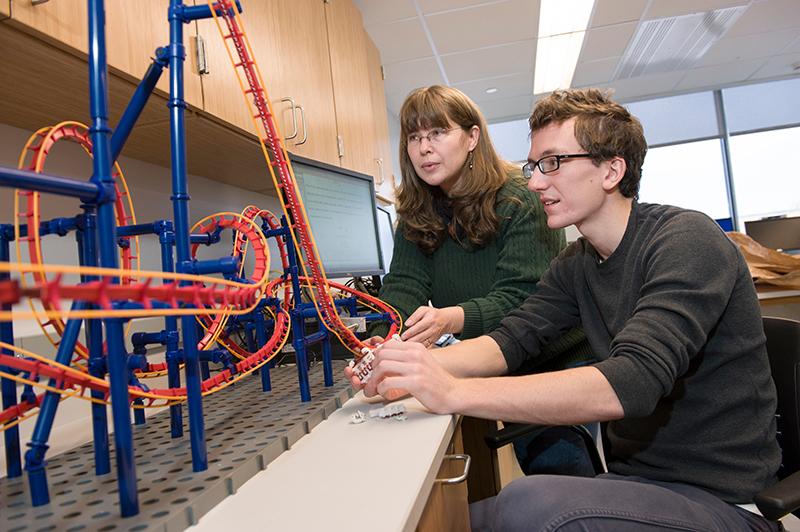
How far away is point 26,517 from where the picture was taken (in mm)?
494

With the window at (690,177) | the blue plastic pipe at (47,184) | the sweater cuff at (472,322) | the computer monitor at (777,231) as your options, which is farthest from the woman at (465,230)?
the window at (690,177)

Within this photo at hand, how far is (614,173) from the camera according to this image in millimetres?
1007

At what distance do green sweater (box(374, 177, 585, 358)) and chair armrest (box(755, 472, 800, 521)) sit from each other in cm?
56

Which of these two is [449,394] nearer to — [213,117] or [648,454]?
[648,454]

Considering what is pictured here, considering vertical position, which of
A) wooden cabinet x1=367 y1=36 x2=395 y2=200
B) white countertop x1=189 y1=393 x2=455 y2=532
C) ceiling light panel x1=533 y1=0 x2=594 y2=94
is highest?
ceiling light panel x1=533 y1=0 x2=594 y2=94

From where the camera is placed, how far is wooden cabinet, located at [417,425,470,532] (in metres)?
0.63

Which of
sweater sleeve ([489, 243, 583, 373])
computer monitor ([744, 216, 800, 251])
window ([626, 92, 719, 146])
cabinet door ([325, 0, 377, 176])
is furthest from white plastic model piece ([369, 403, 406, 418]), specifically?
window ([626, 92, 719, 146])

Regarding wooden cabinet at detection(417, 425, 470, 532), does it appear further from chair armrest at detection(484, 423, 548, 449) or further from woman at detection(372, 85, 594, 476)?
woman at detection(372, 85, 594, 476)

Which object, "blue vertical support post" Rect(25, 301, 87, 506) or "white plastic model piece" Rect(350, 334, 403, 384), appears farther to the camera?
"white plastic model piece" Rect(350, 334, 403, 384)

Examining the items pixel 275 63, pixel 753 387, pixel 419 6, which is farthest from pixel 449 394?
pixel 419 6

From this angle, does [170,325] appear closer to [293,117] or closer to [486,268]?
[486,268]

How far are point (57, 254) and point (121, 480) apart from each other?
92 centimetres

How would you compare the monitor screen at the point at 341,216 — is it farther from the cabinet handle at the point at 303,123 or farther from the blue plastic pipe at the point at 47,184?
the blue plastic pipe at the point at 47,184

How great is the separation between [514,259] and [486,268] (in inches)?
4.2
